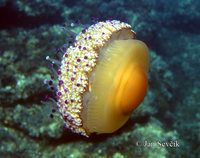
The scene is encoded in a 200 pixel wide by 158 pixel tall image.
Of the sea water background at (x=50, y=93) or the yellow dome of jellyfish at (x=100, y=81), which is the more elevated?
the yellow dome of jellyfish at (x=100, y=81)

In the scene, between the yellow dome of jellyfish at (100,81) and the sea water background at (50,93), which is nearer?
the yellow dome of jellyfish at (100,81)

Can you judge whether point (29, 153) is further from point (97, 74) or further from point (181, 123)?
point (181, 123)

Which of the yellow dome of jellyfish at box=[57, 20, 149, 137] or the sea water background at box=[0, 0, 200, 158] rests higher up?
the yellow dome of jellyfish at box=[57, 20, 149, 137]

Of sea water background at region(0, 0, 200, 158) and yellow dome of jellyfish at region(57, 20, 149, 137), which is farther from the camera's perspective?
sea water background at region(0, 0, 200, 158)

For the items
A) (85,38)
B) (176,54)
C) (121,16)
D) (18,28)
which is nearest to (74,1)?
(121,16)
